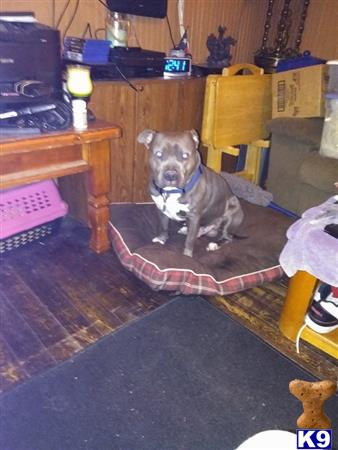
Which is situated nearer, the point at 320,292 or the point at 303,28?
the point at 320,292

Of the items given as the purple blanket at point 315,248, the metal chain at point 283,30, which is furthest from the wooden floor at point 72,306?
the metal chain at point 283,30

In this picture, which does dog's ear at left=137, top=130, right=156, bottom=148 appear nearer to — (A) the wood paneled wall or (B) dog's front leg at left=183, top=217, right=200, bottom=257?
(B) dog's front leg at left=183, top=217, right=200, bottom=257

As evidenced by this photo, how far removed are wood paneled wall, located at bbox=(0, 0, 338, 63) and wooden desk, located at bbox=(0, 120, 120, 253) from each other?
0.82 m

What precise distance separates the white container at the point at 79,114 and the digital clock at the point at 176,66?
31.9 inches

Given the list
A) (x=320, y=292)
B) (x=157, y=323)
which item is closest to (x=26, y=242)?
(x=157, y=323)

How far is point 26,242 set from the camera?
210 centimetres

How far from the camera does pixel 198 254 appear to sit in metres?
2.05

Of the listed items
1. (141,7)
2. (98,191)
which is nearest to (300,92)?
(141,7)

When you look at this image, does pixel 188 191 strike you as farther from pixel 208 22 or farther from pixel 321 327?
pixel 208 22

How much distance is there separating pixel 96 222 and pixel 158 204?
36 cm

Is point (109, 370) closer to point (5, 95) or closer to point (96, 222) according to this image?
point (96, 222)

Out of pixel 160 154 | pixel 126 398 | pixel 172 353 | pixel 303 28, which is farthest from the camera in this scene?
pixel 303 28

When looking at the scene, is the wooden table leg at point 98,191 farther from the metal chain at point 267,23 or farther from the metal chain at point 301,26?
the metal chain at point 301,26

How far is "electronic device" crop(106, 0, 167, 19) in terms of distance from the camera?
92.7 inches
